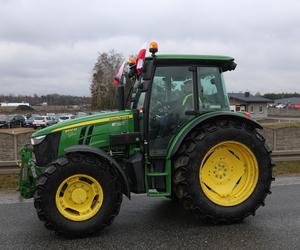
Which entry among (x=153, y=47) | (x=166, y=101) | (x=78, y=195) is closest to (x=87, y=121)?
(x=78, y=195)

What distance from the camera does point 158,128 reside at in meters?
5.16

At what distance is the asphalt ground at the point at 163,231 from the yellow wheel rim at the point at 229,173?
399 millimetres

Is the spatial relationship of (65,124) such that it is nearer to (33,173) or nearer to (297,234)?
(33,173)

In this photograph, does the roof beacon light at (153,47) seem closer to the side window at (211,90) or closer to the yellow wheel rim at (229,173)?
the side window at (211,90)

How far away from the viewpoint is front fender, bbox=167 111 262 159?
4945 millimetres

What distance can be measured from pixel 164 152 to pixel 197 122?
608 mm

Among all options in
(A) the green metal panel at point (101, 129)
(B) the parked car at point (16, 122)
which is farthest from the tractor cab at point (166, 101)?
(B) the parked car at point (16, 122)

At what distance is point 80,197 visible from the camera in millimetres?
4707

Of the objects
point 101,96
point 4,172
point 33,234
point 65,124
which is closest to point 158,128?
point 65,124

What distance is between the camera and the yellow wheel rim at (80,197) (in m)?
4.67

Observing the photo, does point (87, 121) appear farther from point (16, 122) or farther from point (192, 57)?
point (16, 122)

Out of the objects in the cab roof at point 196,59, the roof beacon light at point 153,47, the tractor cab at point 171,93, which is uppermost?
the roof beacon light at point 153,47

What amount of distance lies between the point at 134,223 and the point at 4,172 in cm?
533

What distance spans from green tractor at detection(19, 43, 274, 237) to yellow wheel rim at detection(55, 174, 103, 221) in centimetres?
1
